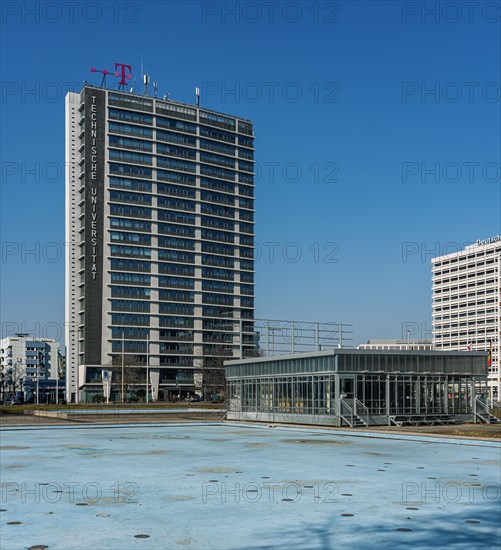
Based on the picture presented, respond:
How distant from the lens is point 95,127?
474 ft

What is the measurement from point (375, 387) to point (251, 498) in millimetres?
32047

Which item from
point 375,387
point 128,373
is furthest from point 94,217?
point 375,387

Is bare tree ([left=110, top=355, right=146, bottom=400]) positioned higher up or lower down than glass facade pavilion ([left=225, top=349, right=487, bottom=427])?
lower down

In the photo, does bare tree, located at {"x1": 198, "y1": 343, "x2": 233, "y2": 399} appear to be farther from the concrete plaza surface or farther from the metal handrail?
the concrete plaza surface

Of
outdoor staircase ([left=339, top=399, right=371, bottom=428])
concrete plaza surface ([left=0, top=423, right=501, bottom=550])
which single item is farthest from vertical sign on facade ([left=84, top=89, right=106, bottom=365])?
concrete plaza surface ([left=0, top=423, right=501, bottom=550])

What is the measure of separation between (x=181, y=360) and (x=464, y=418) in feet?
345

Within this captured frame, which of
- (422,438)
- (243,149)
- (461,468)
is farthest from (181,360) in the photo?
(461,468)

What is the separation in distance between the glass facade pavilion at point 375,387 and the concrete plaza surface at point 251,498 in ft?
55.9

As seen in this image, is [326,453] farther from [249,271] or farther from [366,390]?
[249,271]

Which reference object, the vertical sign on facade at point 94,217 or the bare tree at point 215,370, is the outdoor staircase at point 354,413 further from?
the vertical sign on facade at point 94,217

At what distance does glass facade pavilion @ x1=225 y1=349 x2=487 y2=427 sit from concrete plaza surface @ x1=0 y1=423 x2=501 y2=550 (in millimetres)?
17031

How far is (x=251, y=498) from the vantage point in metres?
14.2

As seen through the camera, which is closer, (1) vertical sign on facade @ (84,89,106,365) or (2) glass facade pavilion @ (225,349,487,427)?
(2) glass facade pavilion @ (225,349,487,427)

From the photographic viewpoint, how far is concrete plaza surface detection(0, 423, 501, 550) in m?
10.6
